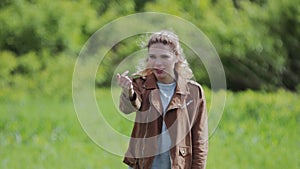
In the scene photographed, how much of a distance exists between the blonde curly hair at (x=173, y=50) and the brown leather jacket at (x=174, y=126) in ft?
0.12

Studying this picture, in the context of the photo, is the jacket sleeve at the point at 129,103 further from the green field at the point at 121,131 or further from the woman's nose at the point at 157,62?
the green field at the point at 121,131

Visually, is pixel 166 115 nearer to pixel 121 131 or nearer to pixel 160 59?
pixel 160 59

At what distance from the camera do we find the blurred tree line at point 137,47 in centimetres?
1220

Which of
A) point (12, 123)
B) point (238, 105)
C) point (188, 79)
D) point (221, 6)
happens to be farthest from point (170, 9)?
point (188, 79)

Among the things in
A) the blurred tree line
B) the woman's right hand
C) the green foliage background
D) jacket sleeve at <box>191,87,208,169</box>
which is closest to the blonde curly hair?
jacket sleeve at <box>191,87,208,169</box>

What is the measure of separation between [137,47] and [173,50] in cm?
824

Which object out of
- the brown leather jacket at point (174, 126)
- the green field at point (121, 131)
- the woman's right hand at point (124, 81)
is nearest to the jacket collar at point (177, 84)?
the brown leather jacket at point (174, 126)

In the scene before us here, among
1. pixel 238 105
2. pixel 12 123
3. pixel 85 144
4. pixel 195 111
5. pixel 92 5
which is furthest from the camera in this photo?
pixel 92 5

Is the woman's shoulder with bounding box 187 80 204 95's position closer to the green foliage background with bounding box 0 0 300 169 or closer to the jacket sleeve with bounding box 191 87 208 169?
the jacket sleeve with bounding box 191 87 208 169

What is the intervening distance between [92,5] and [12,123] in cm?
455

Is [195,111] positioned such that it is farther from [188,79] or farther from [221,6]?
[221,6]

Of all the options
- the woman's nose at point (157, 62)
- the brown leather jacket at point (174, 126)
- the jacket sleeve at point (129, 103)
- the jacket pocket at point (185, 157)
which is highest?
the woman's nose at point (157, 62)

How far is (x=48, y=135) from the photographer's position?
8.73m

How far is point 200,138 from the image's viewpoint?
374cm
